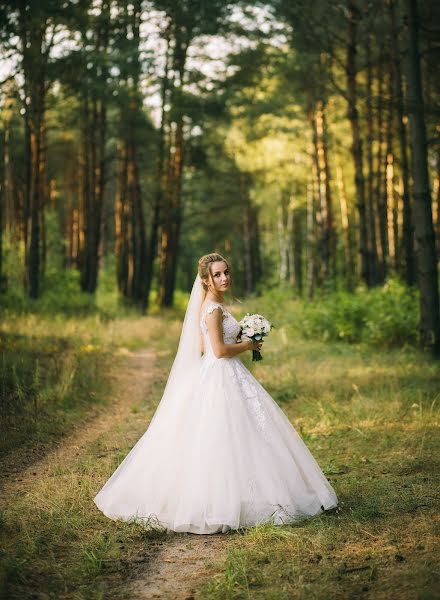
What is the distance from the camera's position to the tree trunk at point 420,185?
388 inches

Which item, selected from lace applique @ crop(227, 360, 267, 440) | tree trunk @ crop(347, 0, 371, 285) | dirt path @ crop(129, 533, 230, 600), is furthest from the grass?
tree trunk @ crop(347, 0, 371, 285)

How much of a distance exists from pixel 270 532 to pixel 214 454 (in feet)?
2.42

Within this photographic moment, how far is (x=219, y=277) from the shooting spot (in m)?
5.04

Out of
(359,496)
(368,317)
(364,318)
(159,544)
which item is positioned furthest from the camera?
(368,317)

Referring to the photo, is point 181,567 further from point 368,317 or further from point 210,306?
point 368,317

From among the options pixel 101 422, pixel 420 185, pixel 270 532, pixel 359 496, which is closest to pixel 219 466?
pixel 270 532

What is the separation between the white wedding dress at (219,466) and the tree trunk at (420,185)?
19.1 feet

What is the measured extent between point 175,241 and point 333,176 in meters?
9.69

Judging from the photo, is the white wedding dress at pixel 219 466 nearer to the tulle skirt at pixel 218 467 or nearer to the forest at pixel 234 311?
the tulle skirt at pixel 218 467

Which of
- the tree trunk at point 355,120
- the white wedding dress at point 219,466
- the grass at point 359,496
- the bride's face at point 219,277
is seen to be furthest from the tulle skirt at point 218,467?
the tree trunk at point 355,120

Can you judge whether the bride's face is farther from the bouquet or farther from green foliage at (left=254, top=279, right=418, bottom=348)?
green foliage at (left=254, top=279, right=418, bottom=348)

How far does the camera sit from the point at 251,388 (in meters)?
5.02

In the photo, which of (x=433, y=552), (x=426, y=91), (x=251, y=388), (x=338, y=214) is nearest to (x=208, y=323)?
(x=251, y=388)

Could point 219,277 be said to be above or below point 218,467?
above
